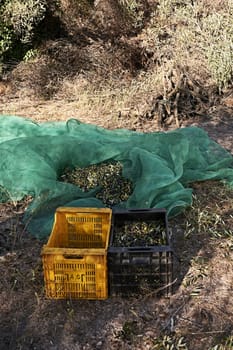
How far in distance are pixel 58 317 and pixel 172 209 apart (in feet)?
4.17

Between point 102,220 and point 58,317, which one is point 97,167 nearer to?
point 102,220

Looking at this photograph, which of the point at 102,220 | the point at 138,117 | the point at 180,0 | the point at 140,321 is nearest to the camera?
the point at 140,321

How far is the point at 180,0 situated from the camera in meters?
6.70

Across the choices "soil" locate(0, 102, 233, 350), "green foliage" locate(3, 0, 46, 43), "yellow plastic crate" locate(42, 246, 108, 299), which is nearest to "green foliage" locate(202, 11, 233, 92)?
"green foliage" locate(3, 0, 46, 43)

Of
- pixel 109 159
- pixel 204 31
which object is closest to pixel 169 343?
pixel 109 159

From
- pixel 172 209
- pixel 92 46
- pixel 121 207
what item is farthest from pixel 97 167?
pixel 92 46

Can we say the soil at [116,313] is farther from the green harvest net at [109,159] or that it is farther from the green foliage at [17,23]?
the green foliage at [17,23]

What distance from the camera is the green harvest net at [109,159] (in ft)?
11.4

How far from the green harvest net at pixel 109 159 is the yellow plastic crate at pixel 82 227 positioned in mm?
301

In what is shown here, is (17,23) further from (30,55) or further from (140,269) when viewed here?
(140,269)

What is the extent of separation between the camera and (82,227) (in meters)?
3.03

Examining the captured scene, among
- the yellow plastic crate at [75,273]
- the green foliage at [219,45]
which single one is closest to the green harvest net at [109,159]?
the yellow plastic crate at [75,273]

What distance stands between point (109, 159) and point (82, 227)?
1.14m

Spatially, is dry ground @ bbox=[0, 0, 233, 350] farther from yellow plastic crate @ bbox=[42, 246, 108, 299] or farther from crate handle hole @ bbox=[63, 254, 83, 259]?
crate handle hole @ bbox=[63, 254, 83, 259]
